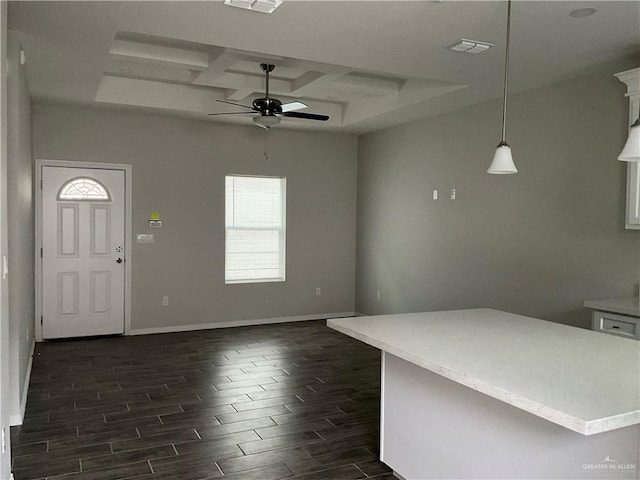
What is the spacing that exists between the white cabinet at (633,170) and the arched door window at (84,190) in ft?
18.0

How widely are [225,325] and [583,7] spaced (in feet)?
18.2

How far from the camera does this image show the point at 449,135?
6012mm

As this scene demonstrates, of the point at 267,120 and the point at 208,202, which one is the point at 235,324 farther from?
the point at 267,120

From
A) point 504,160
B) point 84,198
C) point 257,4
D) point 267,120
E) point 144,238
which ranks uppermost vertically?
point 257,4

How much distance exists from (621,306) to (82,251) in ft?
18.5

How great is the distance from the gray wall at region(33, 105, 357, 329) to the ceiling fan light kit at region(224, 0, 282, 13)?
3.87 m

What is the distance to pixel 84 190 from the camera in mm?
6285

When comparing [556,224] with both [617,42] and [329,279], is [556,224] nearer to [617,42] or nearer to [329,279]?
[617,42]

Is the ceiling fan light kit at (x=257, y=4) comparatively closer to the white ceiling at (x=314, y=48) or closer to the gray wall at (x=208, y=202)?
the white ceiling at (x=314, y=48)

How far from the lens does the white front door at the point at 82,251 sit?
612 centimetres

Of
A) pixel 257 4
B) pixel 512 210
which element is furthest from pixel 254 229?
pixel 257 4

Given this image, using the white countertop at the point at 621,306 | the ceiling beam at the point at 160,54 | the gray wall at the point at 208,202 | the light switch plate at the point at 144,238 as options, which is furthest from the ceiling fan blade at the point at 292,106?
the white countertop at the point at 621,306

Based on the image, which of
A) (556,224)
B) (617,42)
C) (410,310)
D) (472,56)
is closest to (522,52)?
(472,56)

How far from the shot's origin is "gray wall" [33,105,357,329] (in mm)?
6344
